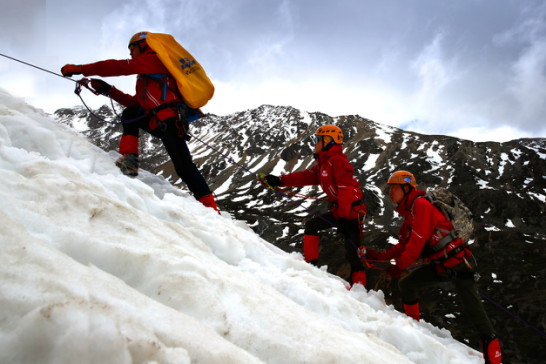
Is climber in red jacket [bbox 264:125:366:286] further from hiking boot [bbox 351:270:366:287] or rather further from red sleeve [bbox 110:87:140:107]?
red sleeve [bbox 110:87:140:107]

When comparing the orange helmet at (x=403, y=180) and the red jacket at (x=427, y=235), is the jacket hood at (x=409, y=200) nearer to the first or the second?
the orange helmet at (x=403, y=180)

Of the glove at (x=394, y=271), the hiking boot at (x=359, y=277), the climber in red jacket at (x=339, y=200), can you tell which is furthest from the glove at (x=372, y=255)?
the glove at (x=394, y=271)

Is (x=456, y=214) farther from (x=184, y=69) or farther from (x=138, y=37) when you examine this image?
(x=138, y=37)

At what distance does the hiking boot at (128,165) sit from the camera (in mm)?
5039

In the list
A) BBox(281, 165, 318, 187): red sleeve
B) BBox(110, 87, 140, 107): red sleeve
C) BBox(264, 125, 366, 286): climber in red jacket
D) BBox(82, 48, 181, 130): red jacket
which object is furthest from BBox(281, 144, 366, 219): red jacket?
BBox(110, 87, 140, 107): red sleeve

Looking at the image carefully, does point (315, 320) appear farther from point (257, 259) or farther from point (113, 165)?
point (113, 165)

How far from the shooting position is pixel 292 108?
180 metres

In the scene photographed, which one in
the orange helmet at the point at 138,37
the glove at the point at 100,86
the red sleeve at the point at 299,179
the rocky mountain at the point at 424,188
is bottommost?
the glove at the point at 100,86

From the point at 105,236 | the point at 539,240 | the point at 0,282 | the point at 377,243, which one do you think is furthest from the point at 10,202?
the point at 539,240

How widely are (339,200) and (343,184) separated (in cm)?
33

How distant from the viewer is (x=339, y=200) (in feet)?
19.3

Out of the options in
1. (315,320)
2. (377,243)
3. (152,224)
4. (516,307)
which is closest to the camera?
(315,320)

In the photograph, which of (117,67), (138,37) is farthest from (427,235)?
(138,37)

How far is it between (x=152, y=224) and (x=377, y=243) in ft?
46.9
